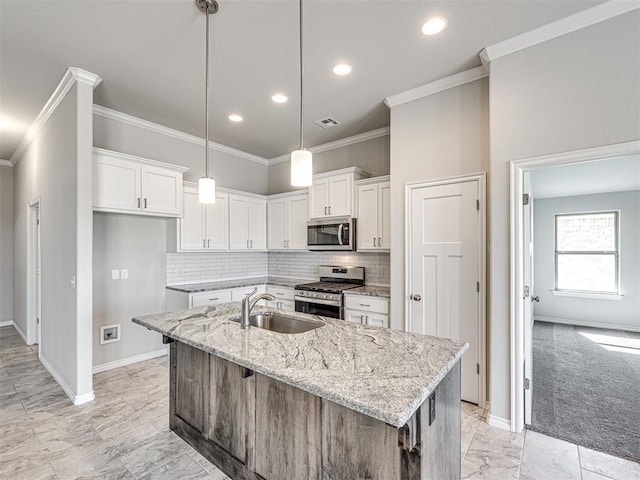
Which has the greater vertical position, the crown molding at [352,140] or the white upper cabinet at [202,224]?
the crown molding at [352,140]

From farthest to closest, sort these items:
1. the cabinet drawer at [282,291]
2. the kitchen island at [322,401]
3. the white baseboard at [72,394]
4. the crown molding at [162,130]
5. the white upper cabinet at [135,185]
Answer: the cabinet drawer at [282,291], the crown molding at [162,130], the white upper cabinet at [135,185], the white baseboard at [72,394], the kitchen island at [322,401]

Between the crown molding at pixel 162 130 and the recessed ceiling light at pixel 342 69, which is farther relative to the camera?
the crown molding at pixel 162 130

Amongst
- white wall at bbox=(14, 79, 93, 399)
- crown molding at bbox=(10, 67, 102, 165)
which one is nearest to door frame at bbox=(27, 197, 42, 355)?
white wall at bbox=(14, 79, 93, 399)

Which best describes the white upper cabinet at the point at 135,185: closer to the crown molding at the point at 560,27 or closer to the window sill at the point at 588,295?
the crown molding at the point at 560,27

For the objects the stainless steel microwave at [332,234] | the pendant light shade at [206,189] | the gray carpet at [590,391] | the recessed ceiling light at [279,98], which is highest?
the recessed ceiling light at [279,98]

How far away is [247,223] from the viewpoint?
491cm

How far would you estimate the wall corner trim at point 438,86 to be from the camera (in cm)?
282

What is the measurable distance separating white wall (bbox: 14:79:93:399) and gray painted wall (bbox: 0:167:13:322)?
8.62ft

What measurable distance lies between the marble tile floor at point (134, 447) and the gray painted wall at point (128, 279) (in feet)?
2.61

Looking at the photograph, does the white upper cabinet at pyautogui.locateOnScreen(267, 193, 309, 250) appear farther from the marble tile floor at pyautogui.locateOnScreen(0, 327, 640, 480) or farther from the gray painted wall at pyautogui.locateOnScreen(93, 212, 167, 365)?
the marble tile floor at pyautogui.locateOnScreen(0, 327, 640, 480)

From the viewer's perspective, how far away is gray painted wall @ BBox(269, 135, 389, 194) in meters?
4.26

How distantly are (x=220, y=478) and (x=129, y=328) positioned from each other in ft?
8.51

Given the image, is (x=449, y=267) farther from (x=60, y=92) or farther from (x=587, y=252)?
(x=587, y=252)

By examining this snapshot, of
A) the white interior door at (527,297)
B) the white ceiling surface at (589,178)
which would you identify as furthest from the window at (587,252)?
the white interior door at (527,297)
